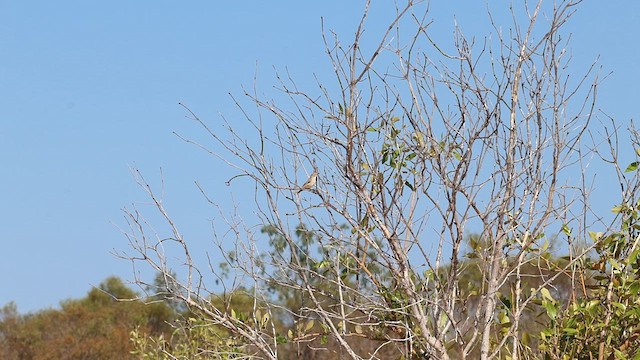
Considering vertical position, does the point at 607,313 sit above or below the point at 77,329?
below

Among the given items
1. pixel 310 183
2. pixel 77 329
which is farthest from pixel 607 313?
pixel 77 329

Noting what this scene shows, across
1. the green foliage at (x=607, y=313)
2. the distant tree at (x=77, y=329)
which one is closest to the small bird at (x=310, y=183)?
the green foliage at (x=607, y=313)

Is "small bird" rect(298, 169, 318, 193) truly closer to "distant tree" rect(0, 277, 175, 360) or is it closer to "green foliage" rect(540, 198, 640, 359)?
"green foliage" rect(540, 198, 640, 359)

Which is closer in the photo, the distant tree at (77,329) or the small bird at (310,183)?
the small bird at (310,183)

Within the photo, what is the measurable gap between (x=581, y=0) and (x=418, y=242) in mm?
1256

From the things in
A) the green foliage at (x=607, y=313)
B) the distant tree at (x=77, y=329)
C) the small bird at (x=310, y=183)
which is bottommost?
the green foliage at (x=607, y=313)

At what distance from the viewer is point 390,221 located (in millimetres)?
4074

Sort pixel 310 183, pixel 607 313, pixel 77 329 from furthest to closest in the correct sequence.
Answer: pixel 77 329
pixel 607 313
pixel 310 183

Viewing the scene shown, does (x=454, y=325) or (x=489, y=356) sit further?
(x=489, y=356)

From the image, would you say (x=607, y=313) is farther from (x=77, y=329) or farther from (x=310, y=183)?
(x=77, y=329)

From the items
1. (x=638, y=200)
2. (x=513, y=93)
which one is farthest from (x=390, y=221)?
(x=638, y=200)

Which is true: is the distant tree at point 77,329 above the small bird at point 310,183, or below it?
above

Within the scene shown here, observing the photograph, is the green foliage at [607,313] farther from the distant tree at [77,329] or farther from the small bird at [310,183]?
the distant tree at [77,329]

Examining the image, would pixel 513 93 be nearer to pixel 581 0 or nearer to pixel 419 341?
pixel 581 0
